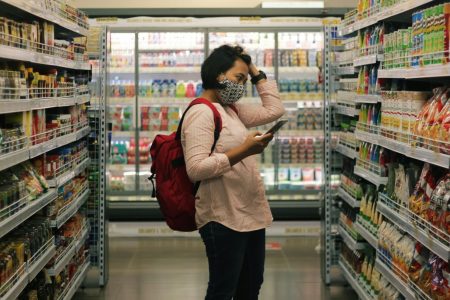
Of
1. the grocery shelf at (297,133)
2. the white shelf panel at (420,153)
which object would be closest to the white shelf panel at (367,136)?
the white shelf panel at (420,153)

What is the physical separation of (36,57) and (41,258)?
3.45 ft

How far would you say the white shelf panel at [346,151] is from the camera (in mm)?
5086

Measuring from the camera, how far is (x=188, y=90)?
842cm

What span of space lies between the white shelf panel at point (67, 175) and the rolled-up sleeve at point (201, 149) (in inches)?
49.3

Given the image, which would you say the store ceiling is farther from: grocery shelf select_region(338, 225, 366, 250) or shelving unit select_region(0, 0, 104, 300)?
grocery shelf select_region(338, 225, 366, 250)

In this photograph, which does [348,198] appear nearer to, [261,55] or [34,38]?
[34,38]

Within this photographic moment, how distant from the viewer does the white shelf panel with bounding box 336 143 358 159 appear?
5.09m

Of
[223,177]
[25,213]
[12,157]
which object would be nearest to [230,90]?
[223,177]

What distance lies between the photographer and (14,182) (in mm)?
3520

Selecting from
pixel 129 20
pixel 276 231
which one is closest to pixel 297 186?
pixel 276 231

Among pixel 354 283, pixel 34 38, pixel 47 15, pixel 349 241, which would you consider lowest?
pixel 354 283

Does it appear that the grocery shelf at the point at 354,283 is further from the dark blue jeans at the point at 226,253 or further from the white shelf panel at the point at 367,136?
the dark blue jeans at the point at 226,253

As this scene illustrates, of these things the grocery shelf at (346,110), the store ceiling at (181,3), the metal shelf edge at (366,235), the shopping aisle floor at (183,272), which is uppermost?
the store ceiling at (181,3)

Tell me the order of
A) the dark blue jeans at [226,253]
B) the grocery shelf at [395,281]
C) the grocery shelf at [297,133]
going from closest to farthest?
1. the dark blue jeans at [226,253]
2. the grocery shelf at [395,281]
3. the grocery shelf at [297,133]
